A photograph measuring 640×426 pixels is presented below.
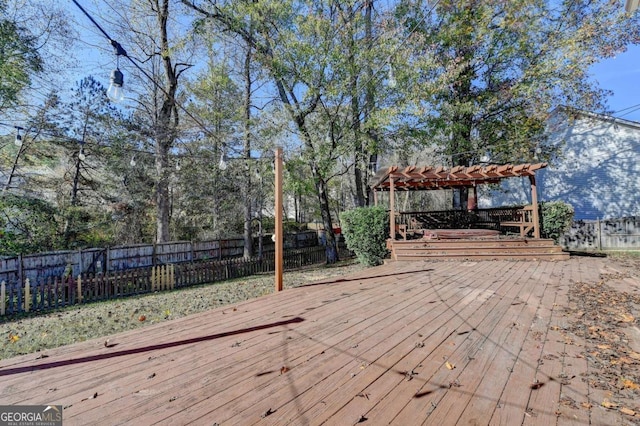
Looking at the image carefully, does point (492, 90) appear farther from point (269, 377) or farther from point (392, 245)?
point (269, 377)

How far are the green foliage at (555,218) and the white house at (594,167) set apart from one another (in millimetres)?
4130

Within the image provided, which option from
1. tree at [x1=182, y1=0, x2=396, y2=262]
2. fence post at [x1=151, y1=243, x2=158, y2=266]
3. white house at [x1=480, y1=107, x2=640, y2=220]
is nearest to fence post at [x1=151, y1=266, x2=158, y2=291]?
fence post at [x1=151, y1=243, x2=158, y2=266]

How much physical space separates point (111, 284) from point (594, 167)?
19.3 m

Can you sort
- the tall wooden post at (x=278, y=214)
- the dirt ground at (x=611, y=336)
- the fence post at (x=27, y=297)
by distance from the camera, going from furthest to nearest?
1. the fence post at (x=27, y=297)
2. the tall wooden post at (x=278, y=214)
3. the dirt ground at (x=611, y=336)

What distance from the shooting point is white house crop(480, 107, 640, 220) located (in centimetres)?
1280

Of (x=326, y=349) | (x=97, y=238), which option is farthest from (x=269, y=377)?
(x=97, y=238)

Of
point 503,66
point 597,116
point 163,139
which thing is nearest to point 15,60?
point 163,139

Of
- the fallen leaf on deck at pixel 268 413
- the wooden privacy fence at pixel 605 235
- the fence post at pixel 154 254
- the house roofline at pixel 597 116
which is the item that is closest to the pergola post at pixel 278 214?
the fallen leaf on deck at pixel 268 413

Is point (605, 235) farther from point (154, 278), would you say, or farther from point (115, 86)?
point (154, 278)

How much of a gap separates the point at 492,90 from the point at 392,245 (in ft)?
27.4

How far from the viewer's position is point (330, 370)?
6.64 feet

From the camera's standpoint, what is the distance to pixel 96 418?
1548 millimetres

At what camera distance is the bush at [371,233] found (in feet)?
30.1
